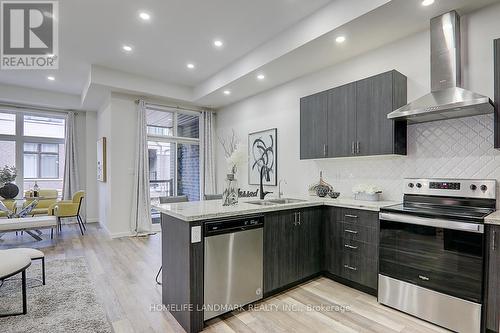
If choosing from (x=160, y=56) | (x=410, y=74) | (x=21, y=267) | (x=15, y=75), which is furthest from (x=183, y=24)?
(x=15, y=75)

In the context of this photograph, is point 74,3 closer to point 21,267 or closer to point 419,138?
point 21,267

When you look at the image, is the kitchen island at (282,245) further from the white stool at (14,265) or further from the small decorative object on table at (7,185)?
the small decorative object on table at (7,185)

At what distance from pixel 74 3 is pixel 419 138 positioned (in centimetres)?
437

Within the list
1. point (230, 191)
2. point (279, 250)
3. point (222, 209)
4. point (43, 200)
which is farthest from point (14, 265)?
point (43, 200)

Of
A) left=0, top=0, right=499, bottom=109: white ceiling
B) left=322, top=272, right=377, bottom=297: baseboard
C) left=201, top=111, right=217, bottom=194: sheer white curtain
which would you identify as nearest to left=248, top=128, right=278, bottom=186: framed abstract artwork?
left=0, top=0, right=499, bottom=109: white ceiling

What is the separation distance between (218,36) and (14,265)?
359 centimetres

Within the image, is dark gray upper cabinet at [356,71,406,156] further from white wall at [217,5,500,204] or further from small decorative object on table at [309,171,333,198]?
small decorative object on table at [309,171,333,198]

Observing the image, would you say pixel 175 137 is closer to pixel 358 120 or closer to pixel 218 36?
pixel 218 36

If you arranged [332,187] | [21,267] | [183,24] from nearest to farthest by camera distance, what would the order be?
[21,267] → [183,24] → [332,187]

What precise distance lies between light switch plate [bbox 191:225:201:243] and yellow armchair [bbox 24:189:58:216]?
17.1ft

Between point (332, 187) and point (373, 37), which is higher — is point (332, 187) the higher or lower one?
the lower one

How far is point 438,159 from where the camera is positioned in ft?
9.30

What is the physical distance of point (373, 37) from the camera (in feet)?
10.2

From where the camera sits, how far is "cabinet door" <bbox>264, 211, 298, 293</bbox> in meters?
2.71
